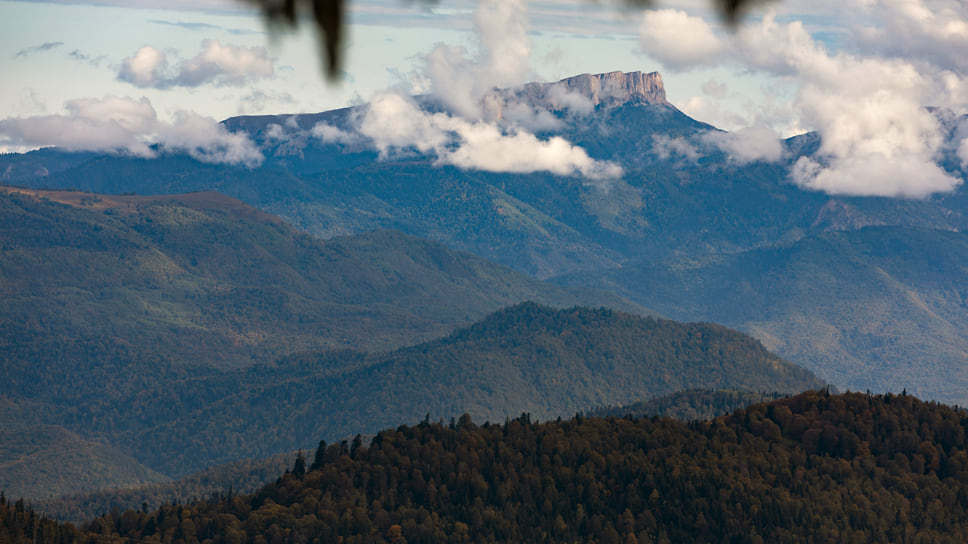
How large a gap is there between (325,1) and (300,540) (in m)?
158

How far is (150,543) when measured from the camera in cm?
19838

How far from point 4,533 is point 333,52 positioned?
147 metres

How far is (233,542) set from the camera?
19988 cm

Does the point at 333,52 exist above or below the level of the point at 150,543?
above

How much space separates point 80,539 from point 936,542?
123228 mm

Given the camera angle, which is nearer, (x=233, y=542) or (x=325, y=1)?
(x=325, y=1)

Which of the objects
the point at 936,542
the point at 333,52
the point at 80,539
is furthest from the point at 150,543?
the point at 333,52

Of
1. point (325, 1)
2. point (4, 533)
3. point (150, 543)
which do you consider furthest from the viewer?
point (150, 543)

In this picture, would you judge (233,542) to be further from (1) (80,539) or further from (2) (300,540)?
(1) (80,539)

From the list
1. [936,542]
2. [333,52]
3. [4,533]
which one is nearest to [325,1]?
[333,52]

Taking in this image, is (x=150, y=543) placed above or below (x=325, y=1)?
below

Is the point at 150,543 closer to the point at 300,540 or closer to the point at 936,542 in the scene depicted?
the point at 300,540

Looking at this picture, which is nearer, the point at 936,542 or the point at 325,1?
the point at 325,1

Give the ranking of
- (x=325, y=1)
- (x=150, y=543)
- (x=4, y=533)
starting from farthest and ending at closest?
(x=150, y=543) → (x=4, y=533) → (x=325, y=1)
